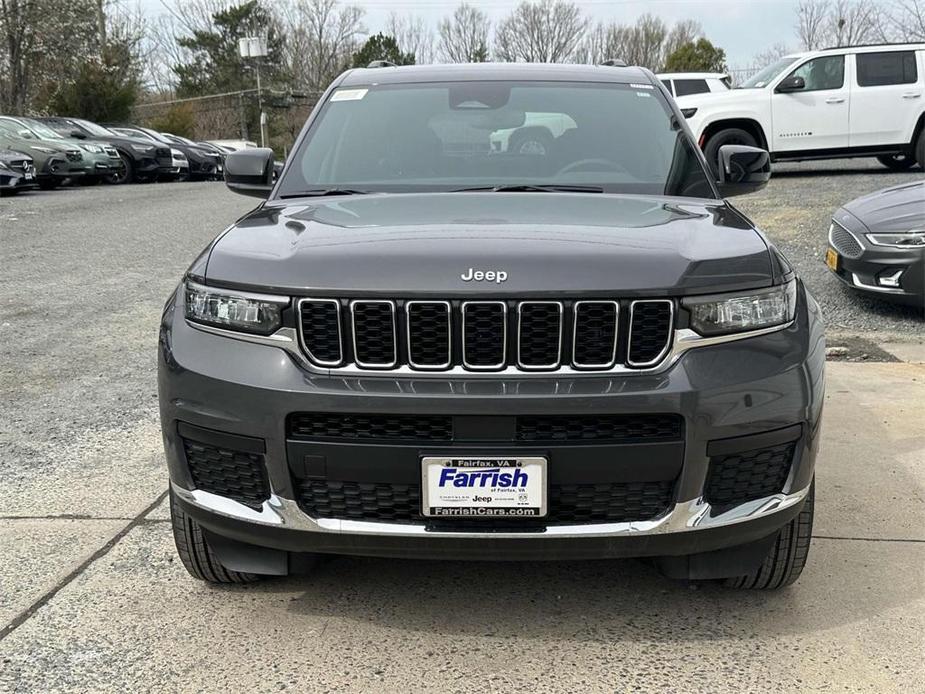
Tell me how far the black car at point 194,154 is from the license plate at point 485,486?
76.3ft

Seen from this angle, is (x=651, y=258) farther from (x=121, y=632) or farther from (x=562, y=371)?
(x=121, y=632)

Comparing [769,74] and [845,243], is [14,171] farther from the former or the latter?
[845,243]

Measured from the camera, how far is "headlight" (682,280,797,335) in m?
2.40

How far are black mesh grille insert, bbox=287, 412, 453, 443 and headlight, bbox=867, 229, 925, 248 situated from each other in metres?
5.36

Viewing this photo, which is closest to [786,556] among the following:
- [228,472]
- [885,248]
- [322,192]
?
[228,472]

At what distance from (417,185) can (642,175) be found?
32.6 inches

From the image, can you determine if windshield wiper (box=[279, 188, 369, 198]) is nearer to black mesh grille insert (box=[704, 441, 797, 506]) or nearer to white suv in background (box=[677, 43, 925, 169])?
black mesh grille insert (box=[704, 441, 797, 506])

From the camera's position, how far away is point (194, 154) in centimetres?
2467

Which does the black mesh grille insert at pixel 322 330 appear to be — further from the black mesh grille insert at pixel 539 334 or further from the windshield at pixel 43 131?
the windshield at pixel 43 131

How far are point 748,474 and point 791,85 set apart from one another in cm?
1248

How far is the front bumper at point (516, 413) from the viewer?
2.32 meters

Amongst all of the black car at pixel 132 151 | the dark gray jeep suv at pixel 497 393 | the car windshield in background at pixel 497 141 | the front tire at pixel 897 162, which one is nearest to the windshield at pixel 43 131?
the black car at pixel 132 151

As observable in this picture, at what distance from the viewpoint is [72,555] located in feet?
10.5

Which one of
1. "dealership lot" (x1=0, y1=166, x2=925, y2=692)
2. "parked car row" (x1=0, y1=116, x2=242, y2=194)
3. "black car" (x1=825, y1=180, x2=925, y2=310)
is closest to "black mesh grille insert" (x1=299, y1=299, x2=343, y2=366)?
"dealership lot" (x1=0, y1=166, x2=925, y2=692)
